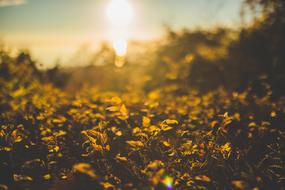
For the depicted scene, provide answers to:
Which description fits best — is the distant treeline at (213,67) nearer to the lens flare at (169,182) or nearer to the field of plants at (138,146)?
the field of plants at (138,146)

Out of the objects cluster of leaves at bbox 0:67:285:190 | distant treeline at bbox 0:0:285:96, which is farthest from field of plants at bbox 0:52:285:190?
distant treeline at bbox 0:0:285:96

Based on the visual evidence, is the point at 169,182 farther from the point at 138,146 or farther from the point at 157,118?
the point at 157,118

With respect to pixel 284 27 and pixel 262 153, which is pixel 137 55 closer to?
pixel 284 27

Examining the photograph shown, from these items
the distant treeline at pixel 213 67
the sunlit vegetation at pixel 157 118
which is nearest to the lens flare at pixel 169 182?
the sunlit vegetation at pixel 157 118

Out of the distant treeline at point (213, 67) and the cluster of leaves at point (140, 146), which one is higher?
the distant treeline at point (213, 67)

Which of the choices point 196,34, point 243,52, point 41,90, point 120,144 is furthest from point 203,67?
point 120,144

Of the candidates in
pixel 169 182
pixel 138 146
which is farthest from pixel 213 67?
pixel 169 182
